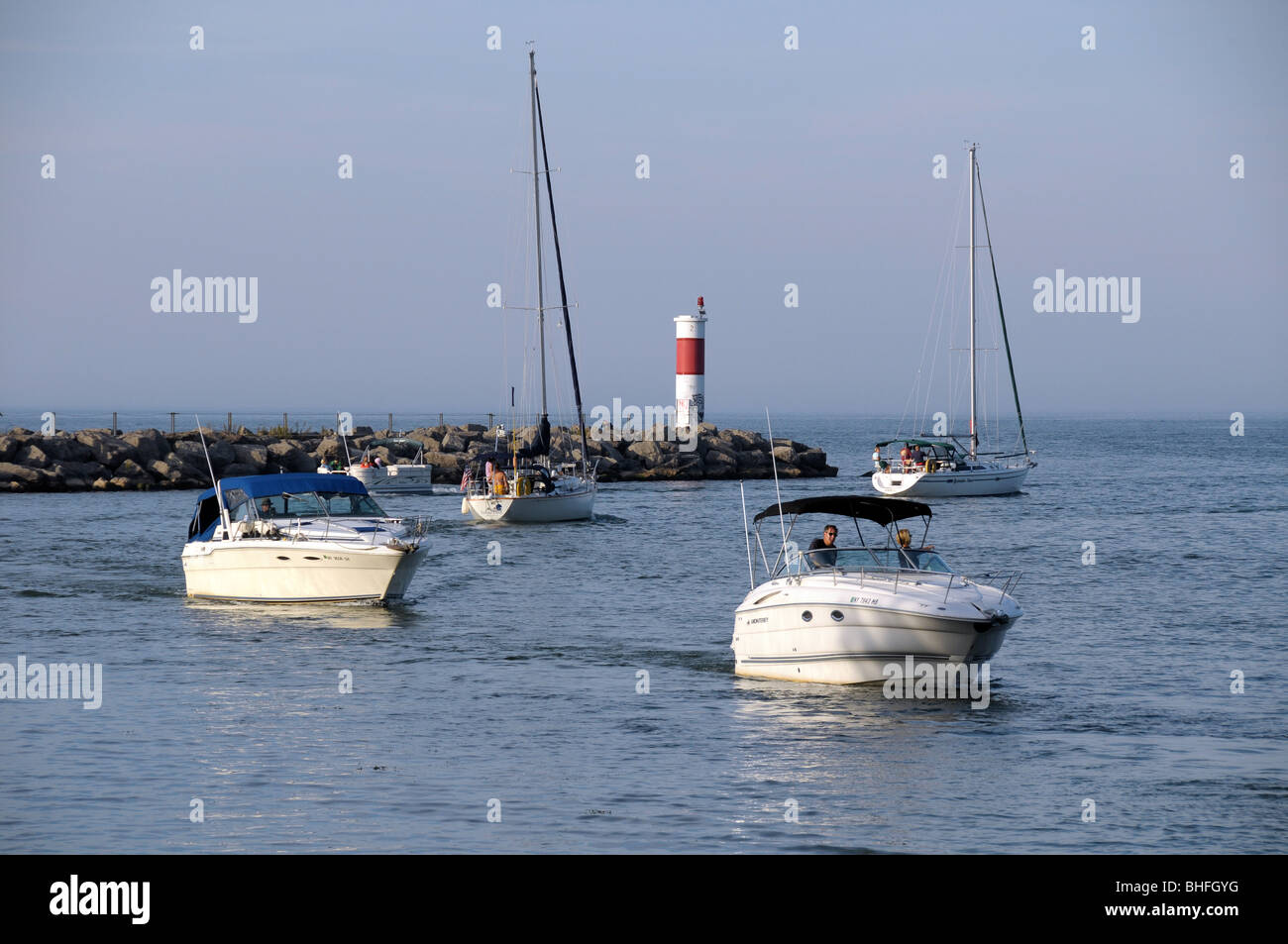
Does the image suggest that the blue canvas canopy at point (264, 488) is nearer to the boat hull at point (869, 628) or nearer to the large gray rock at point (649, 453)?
the boat hull at point (869, 628)

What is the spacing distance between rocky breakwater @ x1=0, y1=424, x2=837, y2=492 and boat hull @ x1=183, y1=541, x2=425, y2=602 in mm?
30583

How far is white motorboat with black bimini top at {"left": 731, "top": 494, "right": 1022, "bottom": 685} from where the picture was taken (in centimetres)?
1792

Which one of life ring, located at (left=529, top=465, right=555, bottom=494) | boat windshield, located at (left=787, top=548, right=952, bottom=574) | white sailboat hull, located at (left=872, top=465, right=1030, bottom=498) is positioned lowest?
white sailboat hull, located at (left=872, top=465, right=1030, bottom=498)

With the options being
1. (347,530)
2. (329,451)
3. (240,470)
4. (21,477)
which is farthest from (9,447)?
(347,530)

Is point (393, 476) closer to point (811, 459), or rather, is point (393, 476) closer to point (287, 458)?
point (287, 458)

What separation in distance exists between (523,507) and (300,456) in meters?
24.3

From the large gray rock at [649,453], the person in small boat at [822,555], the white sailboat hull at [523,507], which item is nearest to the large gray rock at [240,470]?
the white sailboat hull at [523,507]

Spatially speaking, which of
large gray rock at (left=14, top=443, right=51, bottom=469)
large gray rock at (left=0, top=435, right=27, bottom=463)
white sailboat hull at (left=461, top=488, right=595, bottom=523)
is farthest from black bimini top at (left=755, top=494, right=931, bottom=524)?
large gray rock at (left=0, top=435, right=27, bottom=463)

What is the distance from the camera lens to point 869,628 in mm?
18047

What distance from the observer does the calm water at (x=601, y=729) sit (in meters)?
12.6

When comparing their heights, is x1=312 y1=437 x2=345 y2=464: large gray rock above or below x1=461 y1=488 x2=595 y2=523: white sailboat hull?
above

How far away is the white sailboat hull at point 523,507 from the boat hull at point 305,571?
1960 cm

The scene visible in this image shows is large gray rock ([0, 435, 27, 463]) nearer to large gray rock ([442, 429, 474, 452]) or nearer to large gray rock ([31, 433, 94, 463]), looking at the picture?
large gray rock ([31, 433, 94, 463])
